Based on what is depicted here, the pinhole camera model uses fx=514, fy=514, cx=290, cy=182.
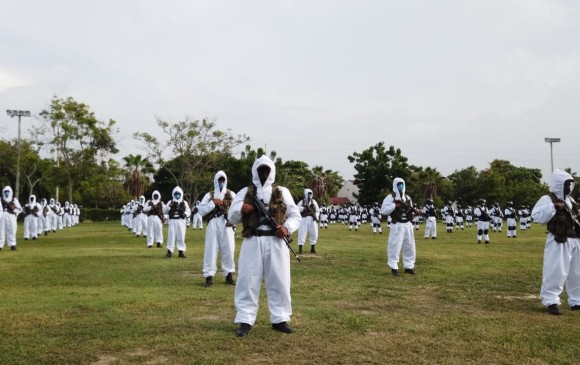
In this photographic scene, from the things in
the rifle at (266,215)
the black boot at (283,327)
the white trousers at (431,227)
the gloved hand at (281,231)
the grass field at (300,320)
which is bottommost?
the grass field at (300,320)

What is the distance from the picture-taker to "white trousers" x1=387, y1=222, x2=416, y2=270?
12.7 metres

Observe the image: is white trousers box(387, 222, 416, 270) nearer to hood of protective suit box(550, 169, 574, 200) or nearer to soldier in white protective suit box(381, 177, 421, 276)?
soldier in white protective suit box(381, 177, 421, 276)

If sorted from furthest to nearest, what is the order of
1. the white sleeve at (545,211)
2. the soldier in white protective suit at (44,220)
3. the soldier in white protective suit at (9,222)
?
the soldier in white protective suit at (44,220)
the soldier in white protective suit at (9,222)
the white sleeve at (545,211)

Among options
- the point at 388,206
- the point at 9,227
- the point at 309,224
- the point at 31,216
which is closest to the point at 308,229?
the point at 309,224

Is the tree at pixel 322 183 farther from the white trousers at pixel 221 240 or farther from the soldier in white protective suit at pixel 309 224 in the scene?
the white trousers at pixel 221 240

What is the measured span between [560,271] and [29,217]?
84.9 ft

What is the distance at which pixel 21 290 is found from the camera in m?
10.1

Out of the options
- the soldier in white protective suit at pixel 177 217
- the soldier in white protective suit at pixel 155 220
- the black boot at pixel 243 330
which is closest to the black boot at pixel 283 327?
the black boot at pixel 243 330

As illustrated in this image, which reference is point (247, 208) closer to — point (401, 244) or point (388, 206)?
point (388, 206)

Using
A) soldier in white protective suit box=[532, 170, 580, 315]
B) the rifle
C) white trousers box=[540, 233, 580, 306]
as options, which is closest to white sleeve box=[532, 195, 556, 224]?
soldier in white protective suit box=[532, 170, 580, 315]

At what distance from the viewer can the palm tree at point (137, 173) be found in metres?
52.0

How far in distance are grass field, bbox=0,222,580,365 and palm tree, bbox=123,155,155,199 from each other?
129 feet

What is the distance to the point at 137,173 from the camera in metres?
52.7

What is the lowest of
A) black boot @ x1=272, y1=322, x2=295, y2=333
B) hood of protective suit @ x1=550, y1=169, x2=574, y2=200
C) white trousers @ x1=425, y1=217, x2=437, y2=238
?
black boot @ x1=272, y1=322, x2=295, y2=333
